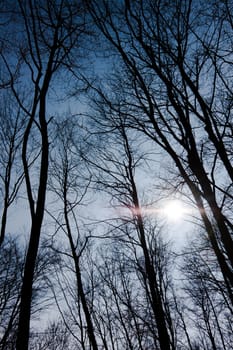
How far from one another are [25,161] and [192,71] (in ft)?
13.2

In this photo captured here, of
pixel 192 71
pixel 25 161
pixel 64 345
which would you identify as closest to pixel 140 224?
pixel 25 161

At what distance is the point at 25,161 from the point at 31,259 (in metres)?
2.32

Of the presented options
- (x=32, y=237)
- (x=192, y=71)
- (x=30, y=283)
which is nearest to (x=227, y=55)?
(x=192, y=71)

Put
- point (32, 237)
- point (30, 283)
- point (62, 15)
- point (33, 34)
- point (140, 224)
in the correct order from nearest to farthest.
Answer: point (30, 283) → point (32, 237) → point (33, 34) → point (62, 15) → point (140, 224)

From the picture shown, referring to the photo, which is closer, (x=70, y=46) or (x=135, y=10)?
(x=135, y=10)

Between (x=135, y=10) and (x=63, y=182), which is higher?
(x=63, y=182)

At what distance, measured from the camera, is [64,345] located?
27844mm

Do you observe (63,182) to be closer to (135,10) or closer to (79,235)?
(79,235)

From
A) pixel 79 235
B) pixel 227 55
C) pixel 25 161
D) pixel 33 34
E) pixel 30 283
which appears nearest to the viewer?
pixel 30 283

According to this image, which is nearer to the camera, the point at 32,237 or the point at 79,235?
the point at 32,237

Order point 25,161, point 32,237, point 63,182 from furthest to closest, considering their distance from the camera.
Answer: point 63,182 < point 25,161 < point 32,237

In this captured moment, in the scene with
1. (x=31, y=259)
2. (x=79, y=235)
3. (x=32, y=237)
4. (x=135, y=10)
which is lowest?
(x=31, y=259)

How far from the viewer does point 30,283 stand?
12.3 feet

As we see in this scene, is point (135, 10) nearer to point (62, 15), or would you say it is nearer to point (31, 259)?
point (62, 15)
